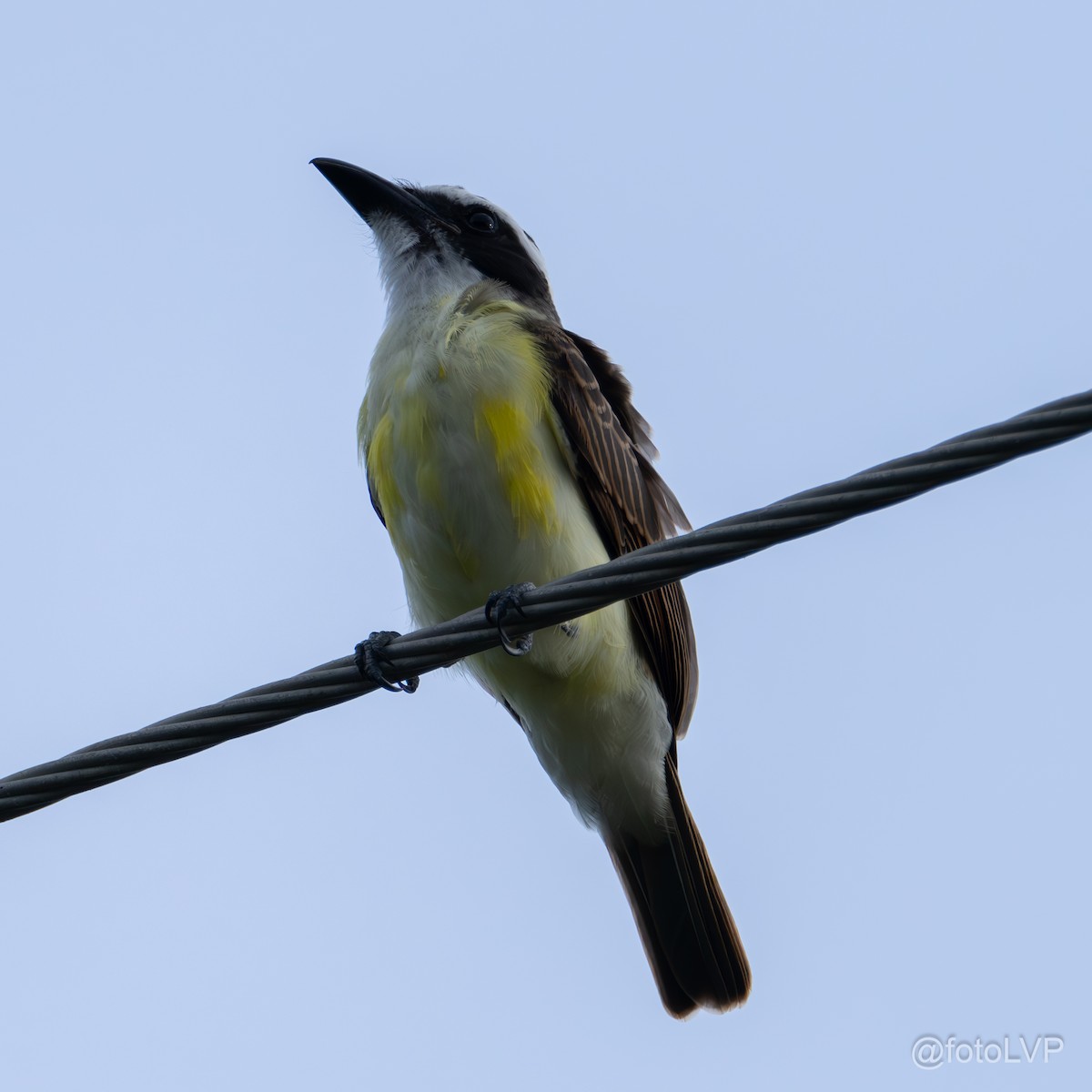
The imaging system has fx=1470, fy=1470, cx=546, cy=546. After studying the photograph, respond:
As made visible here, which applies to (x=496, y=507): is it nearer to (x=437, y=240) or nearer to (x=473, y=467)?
(x=473, y=467)

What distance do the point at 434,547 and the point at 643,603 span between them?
0.91 meters

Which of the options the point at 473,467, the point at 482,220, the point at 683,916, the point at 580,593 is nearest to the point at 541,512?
the point at 473,467

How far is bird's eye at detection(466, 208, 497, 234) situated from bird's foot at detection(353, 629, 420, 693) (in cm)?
264

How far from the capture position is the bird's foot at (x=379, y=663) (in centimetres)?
412

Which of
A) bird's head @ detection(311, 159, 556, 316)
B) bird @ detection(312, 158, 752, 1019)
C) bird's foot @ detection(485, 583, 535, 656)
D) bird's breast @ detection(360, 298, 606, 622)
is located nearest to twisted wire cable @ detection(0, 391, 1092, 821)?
bird's foot @ detection(485, 583, 535, 656)

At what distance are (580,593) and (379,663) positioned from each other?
0.88 m

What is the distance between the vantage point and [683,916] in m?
6.53

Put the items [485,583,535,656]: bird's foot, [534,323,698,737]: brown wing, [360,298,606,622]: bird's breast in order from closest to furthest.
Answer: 1. [485,583,535,656]: bird's foot
2. [360,298,606,622]: bird's breast
3. [534,323,698,737]: brown wing

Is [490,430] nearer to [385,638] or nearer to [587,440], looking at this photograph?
[587,440]

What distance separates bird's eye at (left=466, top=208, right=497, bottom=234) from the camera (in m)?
6.83

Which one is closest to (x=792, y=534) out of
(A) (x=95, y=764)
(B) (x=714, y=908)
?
(A) (x=95, y=764)

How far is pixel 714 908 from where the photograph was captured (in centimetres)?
652

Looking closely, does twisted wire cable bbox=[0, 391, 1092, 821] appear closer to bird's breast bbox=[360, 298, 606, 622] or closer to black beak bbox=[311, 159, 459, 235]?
bird's breast bbox=[360, 298, 606, 622]

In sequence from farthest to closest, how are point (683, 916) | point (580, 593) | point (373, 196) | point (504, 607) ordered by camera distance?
point (373, 196) < point (683, 916) < point (504, 607) < point (580, 593)
